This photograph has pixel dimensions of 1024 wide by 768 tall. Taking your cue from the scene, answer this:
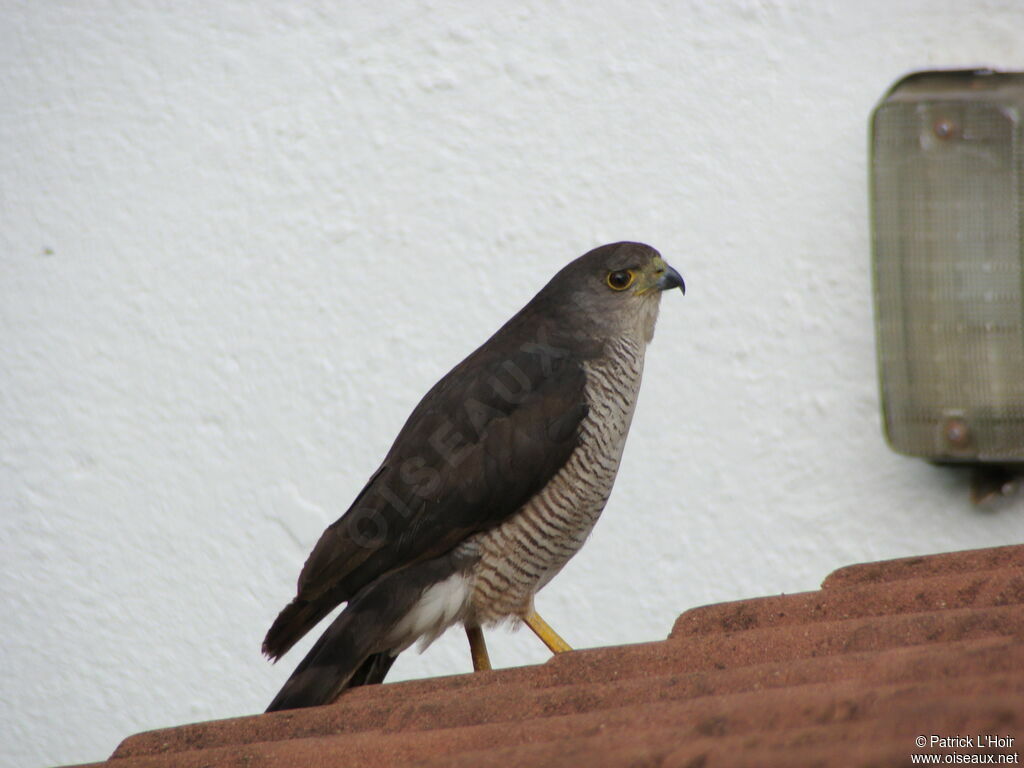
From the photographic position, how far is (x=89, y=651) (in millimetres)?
4832

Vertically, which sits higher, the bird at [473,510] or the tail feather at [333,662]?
the bird at [473,510]

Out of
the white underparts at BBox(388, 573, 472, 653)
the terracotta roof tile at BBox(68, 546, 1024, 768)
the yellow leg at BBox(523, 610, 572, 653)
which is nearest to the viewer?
the terracotta roof tile at BBox(68, 546, 1024, 768)

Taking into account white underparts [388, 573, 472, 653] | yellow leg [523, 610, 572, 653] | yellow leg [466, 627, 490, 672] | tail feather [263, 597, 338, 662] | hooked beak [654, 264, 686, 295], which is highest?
hooked beak [654, 264, 686, 295]

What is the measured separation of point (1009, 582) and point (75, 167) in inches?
145

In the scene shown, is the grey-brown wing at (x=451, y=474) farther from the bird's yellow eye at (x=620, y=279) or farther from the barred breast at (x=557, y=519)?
the bird's yellow eye at (x=620, y=279)

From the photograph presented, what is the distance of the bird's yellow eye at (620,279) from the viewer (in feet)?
12.5

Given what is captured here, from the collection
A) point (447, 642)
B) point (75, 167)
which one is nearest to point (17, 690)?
point (447, 642)

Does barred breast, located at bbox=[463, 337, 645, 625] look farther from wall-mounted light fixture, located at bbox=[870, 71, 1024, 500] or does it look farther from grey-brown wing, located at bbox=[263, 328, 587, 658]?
wall-mounted light fixture, located at bbox=[870, 71, 1024, 500]

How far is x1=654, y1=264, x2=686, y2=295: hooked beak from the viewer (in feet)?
12.4

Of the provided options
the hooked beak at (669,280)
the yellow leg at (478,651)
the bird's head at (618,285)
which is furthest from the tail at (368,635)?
the hooked beak at (669,280)

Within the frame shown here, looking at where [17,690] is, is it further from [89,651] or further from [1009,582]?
[1009,582]

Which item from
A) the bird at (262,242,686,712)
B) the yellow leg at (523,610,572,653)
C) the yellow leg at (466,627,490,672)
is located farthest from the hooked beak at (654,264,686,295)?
the yellow leg at (466,627,490,672)

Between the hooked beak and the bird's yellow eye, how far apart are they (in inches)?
2.9

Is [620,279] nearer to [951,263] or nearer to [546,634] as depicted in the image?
[546,634]
